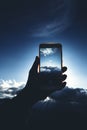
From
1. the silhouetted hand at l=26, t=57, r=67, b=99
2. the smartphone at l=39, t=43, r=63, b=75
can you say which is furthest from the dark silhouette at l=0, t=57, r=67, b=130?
the smartphone at l=39, t=43, r=63, b=75

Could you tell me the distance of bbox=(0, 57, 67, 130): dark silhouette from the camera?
7.27 m

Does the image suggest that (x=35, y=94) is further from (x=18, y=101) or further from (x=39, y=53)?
(x=39, y=53)

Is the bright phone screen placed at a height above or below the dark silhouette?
above

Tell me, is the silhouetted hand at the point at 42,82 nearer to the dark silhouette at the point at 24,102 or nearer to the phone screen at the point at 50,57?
the dark silhouette at the point at 24,102

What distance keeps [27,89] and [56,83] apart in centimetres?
138

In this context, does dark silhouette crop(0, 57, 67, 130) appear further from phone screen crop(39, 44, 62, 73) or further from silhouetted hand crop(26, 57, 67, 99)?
phone screen crop(39, 44, 62, 73)

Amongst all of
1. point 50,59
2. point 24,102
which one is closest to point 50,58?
point 50,59

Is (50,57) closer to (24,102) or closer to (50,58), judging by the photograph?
(50,58)

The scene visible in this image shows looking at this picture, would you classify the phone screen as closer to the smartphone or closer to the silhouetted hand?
the smartphone

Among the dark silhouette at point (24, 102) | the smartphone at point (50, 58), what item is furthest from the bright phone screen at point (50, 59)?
the dark silhouette at point (24, 102)

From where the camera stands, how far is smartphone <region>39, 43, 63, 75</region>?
24.4 ft

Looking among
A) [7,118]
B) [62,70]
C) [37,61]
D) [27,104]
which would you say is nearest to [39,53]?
[37,61]

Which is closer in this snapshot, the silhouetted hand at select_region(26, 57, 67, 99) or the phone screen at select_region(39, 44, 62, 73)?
the silhouetted hand at select_region(26, 57, 67, 99)

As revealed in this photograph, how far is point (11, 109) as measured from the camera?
25.4ft
